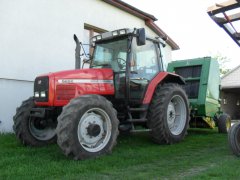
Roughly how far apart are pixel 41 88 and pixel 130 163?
7.25 ft

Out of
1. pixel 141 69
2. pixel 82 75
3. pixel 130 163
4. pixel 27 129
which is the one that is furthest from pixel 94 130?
pixel 141 69

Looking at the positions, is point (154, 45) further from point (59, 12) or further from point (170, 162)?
point (59, 12)

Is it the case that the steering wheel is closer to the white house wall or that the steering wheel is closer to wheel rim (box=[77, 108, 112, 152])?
wheel rim (box=[77, 108, 112, 152])

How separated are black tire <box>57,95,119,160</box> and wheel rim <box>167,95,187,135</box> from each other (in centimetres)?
200

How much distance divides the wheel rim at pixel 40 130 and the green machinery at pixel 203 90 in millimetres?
3706

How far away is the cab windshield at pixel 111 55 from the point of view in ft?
24.5

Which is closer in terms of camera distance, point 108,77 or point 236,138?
point 236,138

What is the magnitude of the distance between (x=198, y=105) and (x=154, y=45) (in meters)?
2.20

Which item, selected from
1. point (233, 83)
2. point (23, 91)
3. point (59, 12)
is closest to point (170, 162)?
point (23, 91)

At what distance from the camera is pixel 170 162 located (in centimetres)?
585

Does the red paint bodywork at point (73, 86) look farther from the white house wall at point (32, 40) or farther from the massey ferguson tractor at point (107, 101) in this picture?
the white house wall at point (32, 40)

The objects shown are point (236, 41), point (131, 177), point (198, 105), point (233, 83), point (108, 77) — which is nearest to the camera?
point (131, 177)

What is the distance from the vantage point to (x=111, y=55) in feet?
25.2

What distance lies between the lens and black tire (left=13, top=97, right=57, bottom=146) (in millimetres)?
7055
